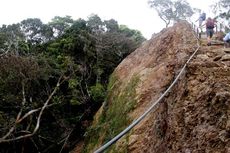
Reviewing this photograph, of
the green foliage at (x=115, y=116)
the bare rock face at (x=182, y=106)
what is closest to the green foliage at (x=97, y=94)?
the green foliage at (x=115, y=116)

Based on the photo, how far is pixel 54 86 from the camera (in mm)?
19547

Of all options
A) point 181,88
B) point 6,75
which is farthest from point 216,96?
point 6,75

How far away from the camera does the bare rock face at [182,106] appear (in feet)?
15.1

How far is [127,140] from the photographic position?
9477 mm

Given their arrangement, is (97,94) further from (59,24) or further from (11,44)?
(59,24)

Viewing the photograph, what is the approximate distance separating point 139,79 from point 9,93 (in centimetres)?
730

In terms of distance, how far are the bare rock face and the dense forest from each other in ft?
16.6

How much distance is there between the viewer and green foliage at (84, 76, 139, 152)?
11.1 meters

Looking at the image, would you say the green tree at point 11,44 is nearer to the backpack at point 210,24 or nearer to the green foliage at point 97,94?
the green foliage at point 97,94

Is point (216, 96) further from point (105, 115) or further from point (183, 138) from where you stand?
point (105, 115)

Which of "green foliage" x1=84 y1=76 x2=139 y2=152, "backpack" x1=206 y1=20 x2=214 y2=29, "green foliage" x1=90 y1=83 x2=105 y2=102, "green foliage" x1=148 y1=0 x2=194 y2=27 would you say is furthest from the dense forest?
"green foliage" x1=148 y1=0 x2=194 y2=27

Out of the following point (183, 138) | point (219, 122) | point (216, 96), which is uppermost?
point (216, 96)

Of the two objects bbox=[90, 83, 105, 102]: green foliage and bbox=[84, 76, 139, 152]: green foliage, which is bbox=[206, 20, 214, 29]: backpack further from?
bbox=[90, 83, 105, 102]: green foliage

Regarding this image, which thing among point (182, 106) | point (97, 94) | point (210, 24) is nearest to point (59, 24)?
point (97, 94)
